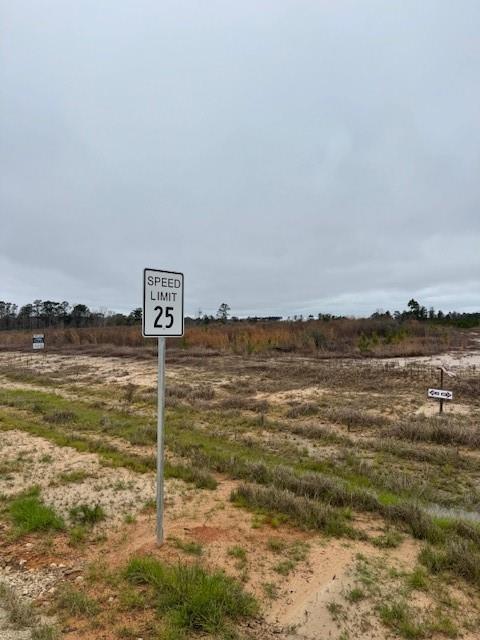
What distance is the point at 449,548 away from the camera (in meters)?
3.56

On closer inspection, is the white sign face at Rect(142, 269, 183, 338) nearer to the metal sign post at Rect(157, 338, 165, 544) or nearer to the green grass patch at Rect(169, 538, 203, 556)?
the metal sign post at Rect(157, 338, 165, 544)

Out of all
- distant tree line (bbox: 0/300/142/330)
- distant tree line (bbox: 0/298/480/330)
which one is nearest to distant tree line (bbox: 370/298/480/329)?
distant tree line (bbox: 0/298/480/330)

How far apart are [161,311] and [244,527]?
231 centimetres

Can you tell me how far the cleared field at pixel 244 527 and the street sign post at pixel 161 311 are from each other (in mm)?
729

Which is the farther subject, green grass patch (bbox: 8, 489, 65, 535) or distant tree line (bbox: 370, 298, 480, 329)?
distant tree line (bbox: 370, 298, 480, 329)

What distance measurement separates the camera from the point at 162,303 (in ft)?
11.2

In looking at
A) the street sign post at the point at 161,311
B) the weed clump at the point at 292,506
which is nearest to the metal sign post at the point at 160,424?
the street sign post at the point at 161,311

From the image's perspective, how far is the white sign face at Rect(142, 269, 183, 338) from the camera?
3.28 meters

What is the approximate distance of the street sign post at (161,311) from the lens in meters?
3.29

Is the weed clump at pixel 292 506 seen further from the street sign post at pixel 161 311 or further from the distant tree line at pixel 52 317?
the distant tree line at pixel 52 317

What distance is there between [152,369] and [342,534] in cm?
1718

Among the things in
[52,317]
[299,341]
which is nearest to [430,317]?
[299,341]

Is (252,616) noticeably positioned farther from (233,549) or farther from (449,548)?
(449,548)

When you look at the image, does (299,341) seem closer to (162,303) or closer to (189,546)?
(189,546)
